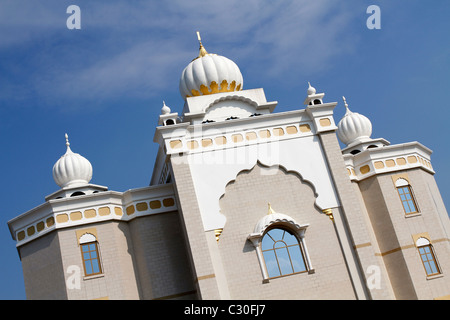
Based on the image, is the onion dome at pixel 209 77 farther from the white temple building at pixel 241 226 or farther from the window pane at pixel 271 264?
the window pane at pixel 271 264

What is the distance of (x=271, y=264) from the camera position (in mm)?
13773

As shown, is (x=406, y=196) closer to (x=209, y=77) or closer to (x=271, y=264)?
(x=271, y=264)

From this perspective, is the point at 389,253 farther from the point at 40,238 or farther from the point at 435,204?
the point at 40,238

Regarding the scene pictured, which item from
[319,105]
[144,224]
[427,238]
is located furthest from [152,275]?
[427,238]

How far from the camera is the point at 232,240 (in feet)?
45.4

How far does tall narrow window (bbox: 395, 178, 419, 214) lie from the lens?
52.7ft

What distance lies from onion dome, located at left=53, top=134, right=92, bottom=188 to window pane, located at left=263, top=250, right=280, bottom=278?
5.38m

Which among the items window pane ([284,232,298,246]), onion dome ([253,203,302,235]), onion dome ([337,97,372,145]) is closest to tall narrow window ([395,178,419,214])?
onion dome ([337,97,372,145])

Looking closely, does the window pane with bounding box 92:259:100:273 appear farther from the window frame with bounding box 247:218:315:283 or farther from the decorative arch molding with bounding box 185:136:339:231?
the window frame with bounding box 247:218:315:283

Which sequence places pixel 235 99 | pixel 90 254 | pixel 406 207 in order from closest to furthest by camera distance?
pixel 90 254
pixel 406 207
pixel 235 99

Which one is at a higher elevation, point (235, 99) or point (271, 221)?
point (235, 99)

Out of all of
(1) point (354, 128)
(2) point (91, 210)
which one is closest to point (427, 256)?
(1) point (354, 128)

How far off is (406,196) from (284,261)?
14.7 ft

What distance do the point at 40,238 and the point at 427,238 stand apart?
9.91 m
